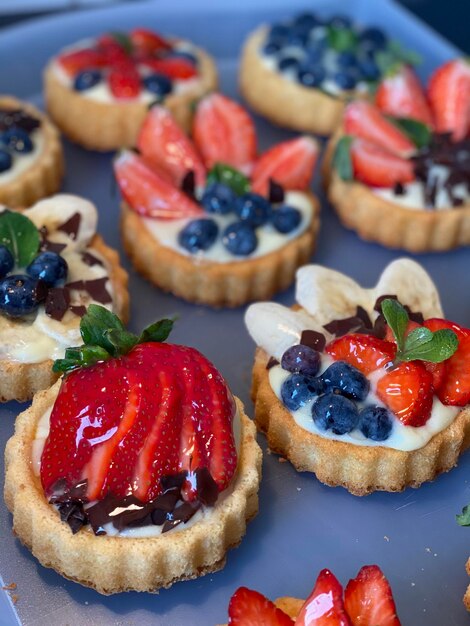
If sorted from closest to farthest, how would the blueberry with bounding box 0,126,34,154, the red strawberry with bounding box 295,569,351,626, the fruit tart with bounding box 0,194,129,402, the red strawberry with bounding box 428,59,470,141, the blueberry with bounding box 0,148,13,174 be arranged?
the red strawberry with bounding box 295,569,351,626 < the fruit tart with bounding box 0,194,129,402 < the blueberry with bounding box 0,148,13,174 < the blueberry with bounding box 0,126,34,154 < the red strawberry with bounding box 428,59,470,141

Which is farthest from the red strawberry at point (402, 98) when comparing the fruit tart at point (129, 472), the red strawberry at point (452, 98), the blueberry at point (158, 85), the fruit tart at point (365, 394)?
the fruit tart at point (129, 472)

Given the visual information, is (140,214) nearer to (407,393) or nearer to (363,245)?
(363,245)

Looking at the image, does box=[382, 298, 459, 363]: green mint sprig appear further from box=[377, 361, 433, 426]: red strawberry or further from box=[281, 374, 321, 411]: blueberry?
box=[281, 374, 321, 411]: blueberry

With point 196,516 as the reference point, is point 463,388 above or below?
above

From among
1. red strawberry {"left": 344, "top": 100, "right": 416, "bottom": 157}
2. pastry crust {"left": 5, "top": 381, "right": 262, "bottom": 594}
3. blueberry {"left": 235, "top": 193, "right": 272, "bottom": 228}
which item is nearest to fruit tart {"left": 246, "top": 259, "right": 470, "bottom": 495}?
pastry crust {"left": 5, "top": 381, "right": 262, "bottom": 594}

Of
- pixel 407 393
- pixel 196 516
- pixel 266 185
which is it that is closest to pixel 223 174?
pixel 266 185

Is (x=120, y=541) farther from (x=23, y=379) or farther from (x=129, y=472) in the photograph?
(x=23, y=379)
